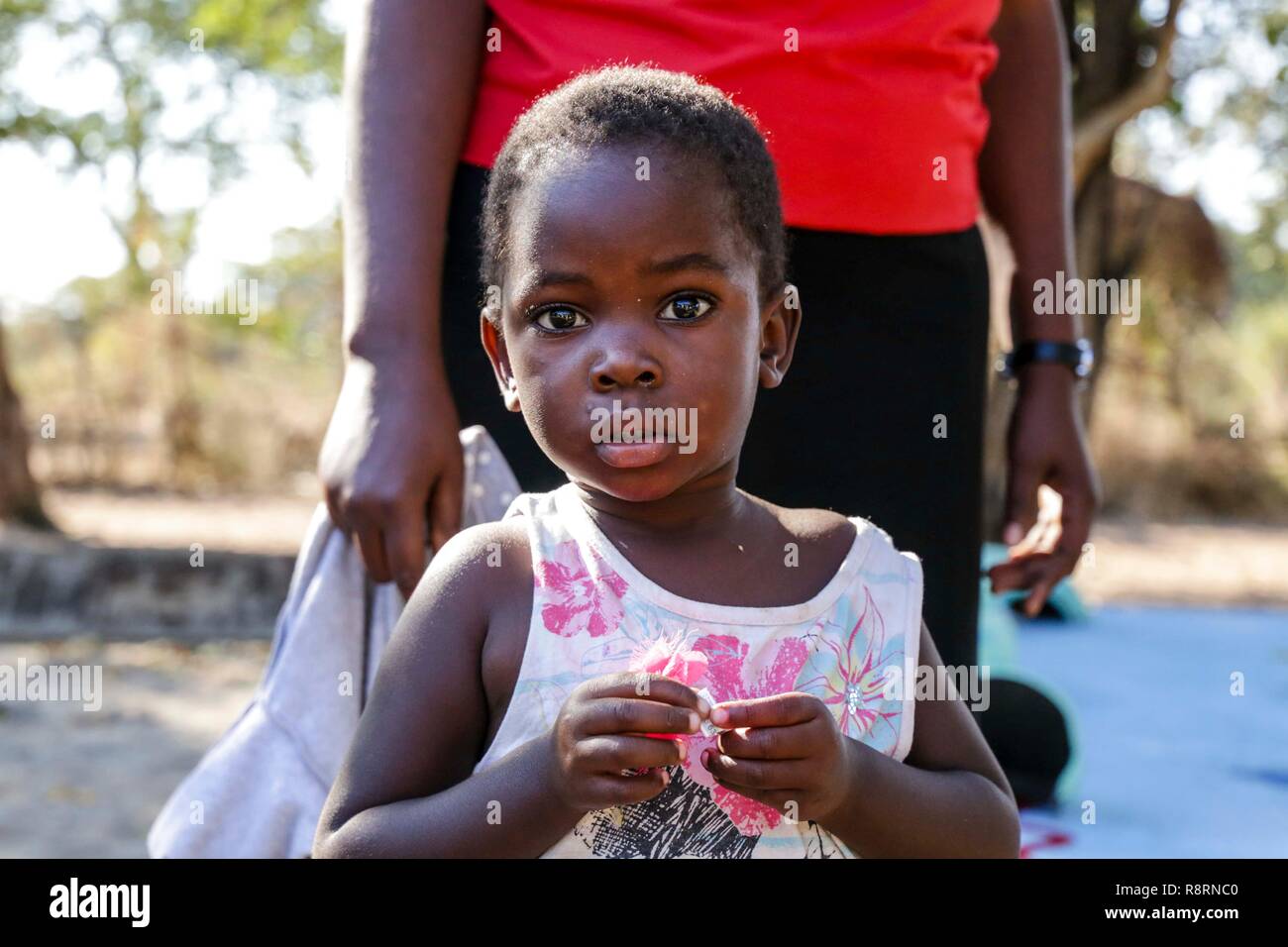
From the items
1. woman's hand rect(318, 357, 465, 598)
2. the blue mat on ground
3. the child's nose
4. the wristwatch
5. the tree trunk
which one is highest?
the wristwatch

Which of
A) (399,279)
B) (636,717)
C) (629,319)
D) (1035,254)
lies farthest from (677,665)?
(1035,254)

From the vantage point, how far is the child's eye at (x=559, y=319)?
1336 mm

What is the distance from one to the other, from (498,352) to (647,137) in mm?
299

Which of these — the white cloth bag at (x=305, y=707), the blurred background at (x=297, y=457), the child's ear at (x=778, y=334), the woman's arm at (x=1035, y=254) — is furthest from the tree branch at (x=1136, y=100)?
the white cloth bag at (x=305, y=707)

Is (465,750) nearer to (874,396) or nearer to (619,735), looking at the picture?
(619,735)

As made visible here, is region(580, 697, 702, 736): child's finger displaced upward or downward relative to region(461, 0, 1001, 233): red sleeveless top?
downward

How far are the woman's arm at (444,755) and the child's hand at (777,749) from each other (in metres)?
0.16

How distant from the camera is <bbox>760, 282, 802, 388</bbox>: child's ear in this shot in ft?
4.86

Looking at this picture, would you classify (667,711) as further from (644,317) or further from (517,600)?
(644,317)

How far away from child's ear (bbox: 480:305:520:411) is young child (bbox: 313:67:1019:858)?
28 millimetres

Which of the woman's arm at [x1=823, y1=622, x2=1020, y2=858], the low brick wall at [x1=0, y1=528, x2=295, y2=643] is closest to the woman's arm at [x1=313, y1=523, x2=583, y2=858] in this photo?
the woman's arm at [x1=823, y1=622, x2=1020, y2=858]

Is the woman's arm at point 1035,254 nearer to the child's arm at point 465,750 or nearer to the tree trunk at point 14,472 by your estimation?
the child's arm at point 465,750

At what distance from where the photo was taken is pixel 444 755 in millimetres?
1294

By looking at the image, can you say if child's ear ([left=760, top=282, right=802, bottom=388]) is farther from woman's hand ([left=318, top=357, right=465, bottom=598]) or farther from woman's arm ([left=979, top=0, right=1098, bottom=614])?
woman's arm ([left=979, top=0, right=1098, bottom=614])
